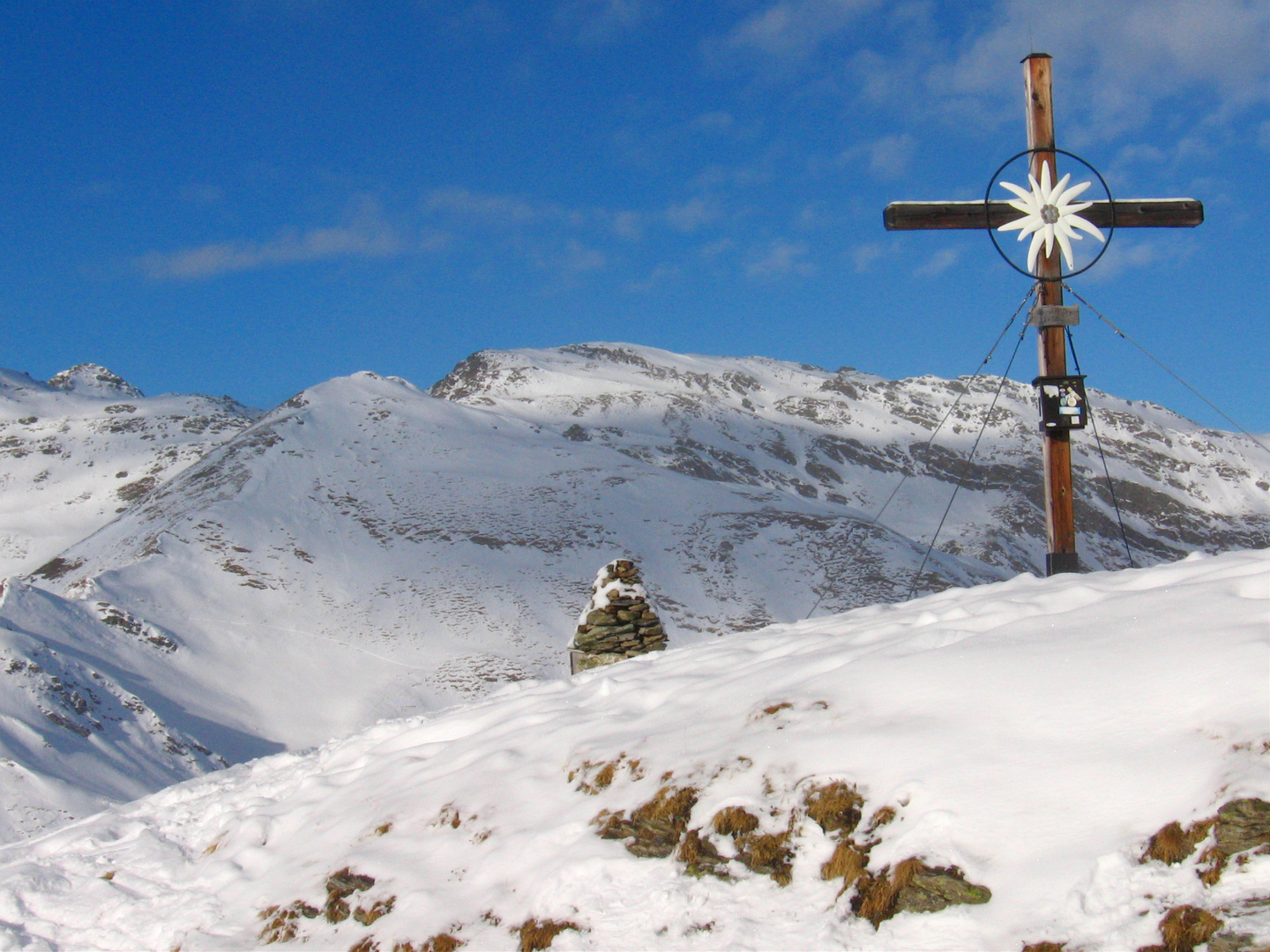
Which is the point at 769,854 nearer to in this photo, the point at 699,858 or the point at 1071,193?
the point at 699,858

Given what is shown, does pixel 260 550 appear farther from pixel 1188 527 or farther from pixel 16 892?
pixel 1188 527

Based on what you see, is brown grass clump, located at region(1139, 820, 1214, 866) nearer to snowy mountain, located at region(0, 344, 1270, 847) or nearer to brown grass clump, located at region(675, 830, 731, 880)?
brown grass clump, located at region(675, 830, 731, 880)

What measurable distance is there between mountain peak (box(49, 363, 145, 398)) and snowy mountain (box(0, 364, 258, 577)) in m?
45.7

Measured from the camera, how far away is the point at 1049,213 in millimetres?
10883

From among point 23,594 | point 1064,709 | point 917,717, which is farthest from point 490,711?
point 23,594

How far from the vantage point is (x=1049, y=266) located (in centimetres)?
1101

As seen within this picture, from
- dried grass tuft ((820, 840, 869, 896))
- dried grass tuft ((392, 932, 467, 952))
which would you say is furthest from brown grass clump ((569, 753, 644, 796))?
dried grass tuft ((820, 840, 869, 896))

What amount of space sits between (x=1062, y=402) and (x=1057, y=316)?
1019 millimetres

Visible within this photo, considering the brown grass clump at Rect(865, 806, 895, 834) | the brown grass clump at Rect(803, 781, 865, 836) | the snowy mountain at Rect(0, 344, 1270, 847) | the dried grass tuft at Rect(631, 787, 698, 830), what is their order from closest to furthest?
the brown grass clump at Rect(865, 806, 895, 834), the brown grass clump at Rect(803, 781, 865, 836), the dried grass tuft at Rect(631, 787, 698, 830), the snowy mountain at Rect(0, 344, 1270, 847)

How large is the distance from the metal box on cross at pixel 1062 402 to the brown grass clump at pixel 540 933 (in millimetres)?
8089

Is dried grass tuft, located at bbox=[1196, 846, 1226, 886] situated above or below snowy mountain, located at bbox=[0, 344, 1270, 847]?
below

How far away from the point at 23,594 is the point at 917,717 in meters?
35.0

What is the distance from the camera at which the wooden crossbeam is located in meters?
11.1

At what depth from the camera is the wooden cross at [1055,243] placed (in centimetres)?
1095
